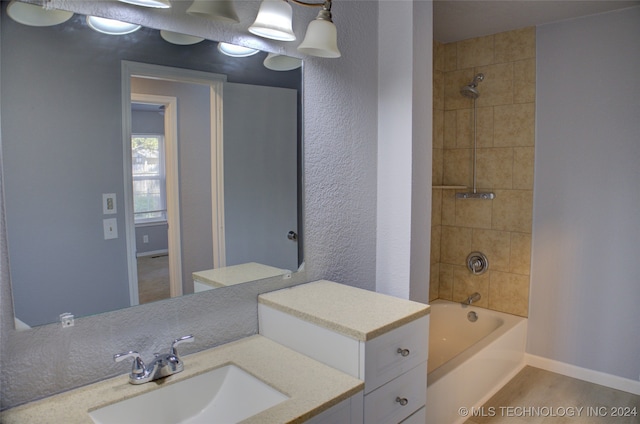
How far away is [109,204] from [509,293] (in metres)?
2.85

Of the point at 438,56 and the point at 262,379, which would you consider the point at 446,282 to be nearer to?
the point at 438,56

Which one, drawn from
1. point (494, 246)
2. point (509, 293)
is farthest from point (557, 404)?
point (494, 246)

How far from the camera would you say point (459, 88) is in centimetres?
334

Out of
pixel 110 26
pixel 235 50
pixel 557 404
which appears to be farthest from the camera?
pixel 557 404

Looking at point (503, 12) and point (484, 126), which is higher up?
point (503, 12)

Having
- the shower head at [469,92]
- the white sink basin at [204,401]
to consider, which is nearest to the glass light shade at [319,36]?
the white sink basin at [204,401]

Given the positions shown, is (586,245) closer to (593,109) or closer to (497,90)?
(593,109)

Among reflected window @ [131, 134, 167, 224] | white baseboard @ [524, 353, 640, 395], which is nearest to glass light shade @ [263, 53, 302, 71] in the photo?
reflected window @ [131, 134, 167, 224]

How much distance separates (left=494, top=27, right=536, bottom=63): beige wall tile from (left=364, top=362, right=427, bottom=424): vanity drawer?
241 centimetres

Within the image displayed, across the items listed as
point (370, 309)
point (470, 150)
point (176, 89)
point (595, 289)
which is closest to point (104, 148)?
point (176, 89)

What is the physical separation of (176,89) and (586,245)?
106 inches

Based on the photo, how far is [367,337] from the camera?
1344 mm

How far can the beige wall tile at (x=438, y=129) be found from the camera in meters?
3.37

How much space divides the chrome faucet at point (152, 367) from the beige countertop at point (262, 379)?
0.7 inches
